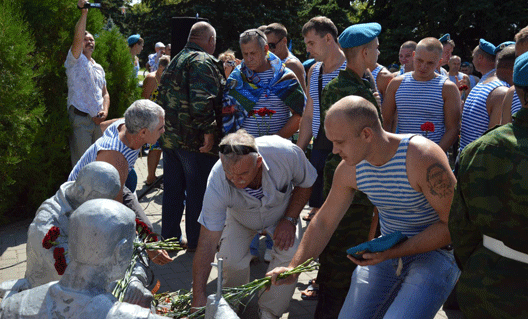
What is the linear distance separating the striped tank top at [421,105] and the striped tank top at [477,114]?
0.20m

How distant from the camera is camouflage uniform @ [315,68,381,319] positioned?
11.6 feet

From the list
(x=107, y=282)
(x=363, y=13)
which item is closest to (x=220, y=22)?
(x=363, y=13)

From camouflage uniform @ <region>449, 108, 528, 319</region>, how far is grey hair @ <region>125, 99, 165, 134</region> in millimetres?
2103

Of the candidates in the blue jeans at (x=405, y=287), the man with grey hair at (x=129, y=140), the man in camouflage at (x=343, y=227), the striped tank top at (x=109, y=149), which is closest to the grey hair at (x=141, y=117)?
the man with grey hair at (x=129, y=140)

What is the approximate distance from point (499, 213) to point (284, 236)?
6.39 ft

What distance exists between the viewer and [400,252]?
8.53 ft

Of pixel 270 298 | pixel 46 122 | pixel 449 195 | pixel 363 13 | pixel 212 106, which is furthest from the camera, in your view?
pixel 363 13

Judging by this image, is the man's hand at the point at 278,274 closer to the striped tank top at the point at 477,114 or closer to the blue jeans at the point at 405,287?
the blue jeans at the point at 405,287

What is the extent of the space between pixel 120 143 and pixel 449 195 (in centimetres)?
217

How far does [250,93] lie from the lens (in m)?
4.77

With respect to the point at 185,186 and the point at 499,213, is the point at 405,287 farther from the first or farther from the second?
the point at 185,186

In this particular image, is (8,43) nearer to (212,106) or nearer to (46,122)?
(46,122)

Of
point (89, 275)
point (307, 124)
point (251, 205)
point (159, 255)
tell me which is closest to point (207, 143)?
point (307, 124)

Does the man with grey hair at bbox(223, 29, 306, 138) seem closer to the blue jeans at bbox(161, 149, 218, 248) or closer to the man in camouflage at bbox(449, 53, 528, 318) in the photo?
the blue jeans at bbox(161, 149, 218, 248)
